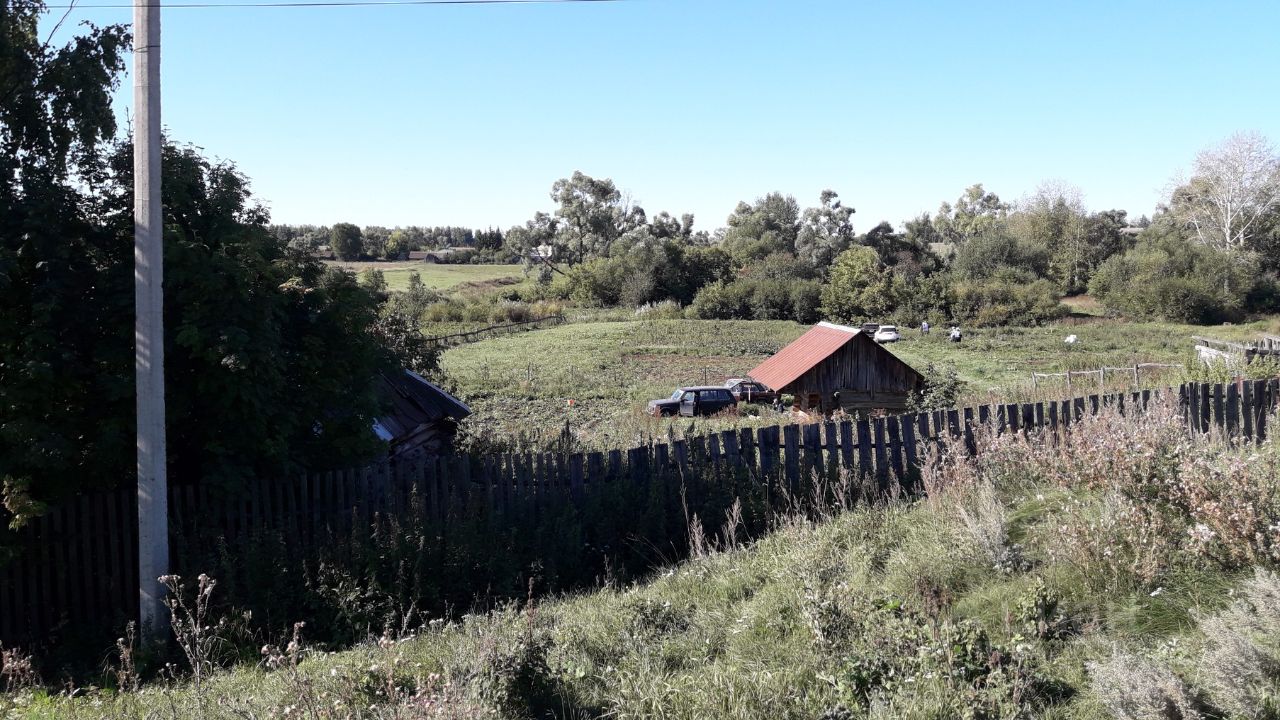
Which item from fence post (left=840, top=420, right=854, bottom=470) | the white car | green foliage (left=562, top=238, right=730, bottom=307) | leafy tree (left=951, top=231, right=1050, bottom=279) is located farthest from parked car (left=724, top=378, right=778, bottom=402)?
leafy tree (left=951, top=231, right=1050, bottom=279)

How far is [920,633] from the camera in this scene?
4.33 m

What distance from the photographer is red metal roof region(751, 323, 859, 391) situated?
24.5 m

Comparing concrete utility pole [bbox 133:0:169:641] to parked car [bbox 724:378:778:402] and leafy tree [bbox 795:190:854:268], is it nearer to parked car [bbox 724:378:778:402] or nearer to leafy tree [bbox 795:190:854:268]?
parked car [bbox 724:378:778:402]

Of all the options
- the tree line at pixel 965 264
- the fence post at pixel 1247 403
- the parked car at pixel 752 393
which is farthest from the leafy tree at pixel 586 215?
the fence post at pixel 1247 403

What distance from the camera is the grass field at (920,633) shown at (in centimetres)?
390

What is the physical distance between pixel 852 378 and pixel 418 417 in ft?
47.4

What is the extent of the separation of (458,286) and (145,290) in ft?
266

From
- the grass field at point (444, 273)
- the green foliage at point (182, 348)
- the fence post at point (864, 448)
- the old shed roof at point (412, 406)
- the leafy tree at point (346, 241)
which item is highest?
the leafy tree at point (346, 241)

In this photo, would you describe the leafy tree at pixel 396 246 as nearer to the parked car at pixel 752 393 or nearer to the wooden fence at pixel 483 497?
the parked car at pixel 752 393

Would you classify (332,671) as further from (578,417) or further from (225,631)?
(578,417)

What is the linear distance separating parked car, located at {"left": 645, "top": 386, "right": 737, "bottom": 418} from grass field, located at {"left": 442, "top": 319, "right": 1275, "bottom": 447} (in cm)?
75

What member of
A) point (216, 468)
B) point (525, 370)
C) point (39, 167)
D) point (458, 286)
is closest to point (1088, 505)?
point (216, 468)

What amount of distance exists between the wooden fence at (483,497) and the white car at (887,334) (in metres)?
43.8

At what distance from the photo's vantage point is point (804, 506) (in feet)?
28.2
